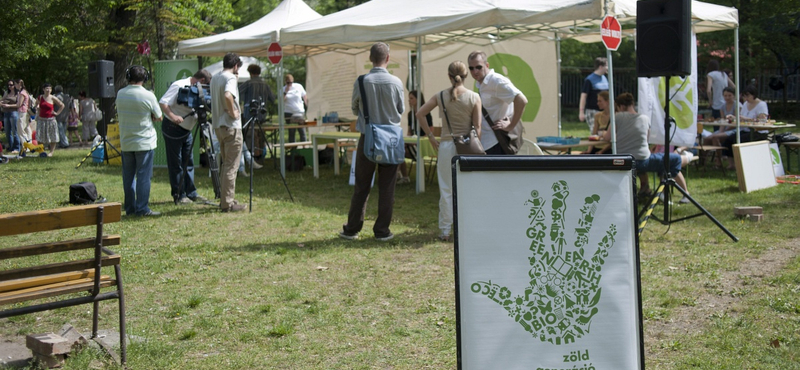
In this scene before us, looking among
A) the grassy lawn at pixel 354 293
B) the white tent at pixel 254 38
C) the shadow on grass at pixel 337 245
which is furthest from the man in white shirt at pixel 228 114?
the white tent at pixel 254 38

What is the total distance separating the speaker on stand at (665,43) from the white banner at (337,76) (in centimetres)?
914

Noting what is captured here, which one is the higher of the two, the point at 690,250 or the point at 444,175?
the point at 444,175

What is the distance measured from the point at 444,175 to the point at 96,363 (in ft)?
12.9

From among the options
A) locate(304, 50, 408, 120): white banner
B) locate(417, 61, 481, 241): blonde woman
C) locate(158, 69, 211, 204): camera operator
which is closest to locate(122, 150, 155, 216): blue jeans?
locate(158, 69, 211, 204): camera operator

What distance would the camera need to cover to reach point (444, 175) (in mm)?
→ 7516

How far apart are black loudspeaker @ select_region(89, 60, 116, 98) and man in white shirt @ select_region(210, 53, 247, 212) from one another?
5291 mm

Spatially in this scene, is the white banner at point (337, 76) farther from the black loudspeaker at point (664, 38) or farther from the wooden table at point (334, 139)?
the black loudspeaker at point (664, 38)

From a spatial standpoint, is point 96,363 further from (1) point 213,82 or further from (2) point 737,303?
(1) point 213,82

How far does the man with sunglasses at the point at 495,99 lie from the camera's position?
25.1 feet

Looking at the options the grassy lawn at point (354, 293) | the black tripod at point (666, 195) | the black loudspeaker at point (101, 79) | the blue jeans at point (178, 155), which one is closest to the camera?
the grassy lawn at point (354, 293)

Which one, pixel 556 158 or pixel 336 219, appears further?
pixel 336 219

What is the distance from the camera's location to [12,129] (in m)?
20.3

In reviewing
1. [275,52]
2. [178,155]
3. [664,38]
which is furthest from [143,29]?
[664,38]

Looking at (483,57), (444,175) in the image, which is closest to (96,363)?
(444,175)
